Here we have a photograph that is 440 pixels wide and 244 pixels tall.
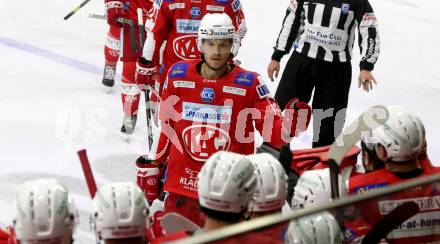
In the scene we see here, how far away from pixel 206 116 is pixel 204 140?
4.8 inches

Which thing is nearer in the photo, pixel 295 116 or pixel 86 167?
pixel 86 167

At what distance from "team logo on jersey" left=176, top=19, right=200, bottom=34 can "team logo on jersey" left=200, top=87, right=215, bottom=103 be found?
1.26m

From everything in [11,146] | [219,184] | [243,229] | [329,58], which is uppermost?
[243,229]

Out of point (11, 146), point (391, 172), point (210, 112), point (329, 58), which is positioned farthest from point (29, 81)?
point (391, 172)

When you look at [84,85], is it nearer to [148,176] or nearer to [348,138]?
[148,176]

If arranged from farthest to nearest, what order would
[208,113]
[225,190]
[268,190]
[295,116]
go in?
[208,113] → [295,116] → [268,190] → [225,190]

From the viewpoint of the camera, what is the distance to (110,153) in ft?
17.6

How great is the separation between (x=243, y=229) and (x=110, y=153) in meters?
3.77

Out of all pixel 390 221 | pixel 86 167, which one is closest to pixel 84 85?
pixel 86 167

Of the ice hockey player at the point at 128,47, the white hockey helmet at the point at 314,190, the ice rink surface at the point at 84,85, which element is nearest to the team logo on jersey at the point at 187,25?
the ice hockey player at the point at 128,47

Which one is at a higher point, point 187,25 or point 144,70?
point 187,25

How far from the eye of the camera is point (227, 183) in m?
2.43

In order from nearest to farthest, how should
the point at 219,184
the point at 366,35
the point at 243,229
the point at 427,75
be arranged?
1. the point at 243,229
2. the point at 219,184
3. the point at 366,35
4. the point at 427,75

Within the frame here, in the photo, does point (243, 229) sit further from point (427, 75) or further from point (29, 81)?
point (427, 75)
